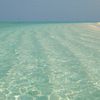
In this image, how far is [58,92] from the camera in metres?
2.38

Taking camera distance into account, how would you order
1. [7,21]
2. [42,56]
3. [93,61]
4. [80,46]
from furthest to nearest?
[7,21]
[80,46]
[42,56]
[93,61]

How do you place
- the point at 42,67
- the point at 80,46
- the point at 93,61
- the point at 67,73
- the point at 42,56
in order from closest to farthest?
the point at 67,73, the point at 42,67, the point at 93,61, the point at 42,56, the point at 80,46

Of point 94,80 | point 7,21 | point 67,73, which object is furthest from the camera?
point 7,21

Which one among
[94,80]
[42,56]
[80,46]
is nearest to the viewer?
[94,80]

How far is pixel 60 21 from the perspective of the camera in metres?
9.90

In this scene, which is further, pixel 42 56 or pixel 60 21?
pixel 60 21

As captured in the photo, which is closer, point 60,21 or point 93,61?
point 93,61

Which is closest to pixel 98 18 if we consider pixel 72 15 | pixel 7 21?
pixel 72 15

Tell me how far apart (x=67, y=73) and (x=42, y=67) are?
45cm

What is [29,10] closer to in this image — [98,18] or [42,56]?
[98,18]

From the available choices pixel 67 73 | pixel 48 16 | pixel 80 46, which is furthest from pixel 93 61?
pixel 48 16

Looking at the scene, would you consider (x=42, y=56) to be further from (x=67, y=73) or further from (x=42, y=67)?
Answer: (x=67, y=73)

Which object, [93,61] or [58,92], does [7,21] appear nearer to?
[93,61]

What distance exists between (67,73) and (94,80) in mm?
422
